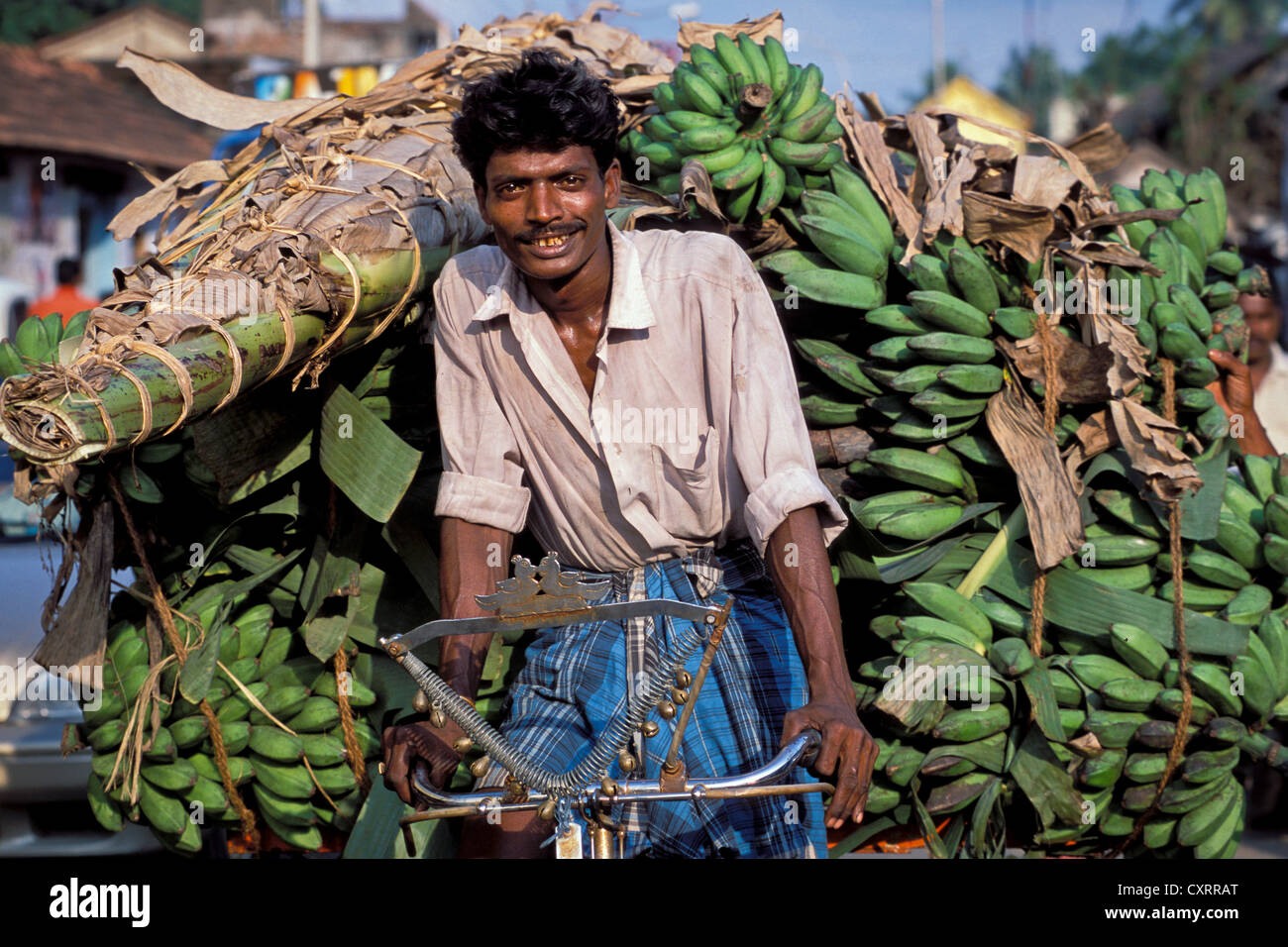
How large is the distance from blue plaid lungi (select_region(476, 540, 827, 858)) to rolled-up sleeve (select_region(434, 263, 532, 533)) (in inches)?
8.7

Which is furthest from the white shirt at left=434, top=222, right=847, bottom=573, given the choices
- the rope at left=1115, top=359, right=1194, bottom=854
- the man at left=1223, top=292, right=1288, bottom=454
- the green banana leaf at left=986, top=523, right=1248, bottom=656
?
the man at left=1223, top=292, right=1288, bottom=454

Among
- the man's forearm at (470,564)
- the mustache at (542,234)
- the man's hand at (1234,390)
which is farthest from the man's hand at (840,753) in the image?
the man's hand at (1234,390)

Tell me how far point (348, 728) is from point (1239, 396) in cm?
263

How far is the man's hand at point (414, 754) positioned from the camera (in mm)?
1910

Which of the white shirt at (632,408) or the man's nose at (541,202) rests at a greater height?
the man's nose at (541,202)

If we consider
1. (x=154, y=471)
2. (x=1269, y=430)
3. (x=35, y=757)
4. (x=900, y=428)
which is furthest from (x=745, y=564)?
(x=1269, y=430)

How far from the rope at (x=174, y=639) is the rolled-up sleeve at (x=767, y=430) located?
1.24 metres

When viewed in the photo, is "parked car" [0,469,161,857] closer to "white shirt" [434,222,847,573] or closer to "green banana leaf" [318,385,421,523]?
"green banana leaf" [318,385,421,523]

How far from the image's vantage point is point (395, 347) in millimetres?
2805

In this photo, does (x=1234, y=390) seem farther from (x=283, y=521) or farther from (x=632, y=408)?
(x=283, y=521)

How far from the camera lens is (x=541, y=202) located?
6.92 feet

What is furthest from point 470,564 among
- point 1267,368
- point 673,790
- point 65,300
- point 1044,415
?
point 65,300

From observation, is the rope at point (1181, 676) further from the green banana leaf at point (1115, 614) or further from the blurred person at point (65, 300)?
the blurred person at point (65, 300)

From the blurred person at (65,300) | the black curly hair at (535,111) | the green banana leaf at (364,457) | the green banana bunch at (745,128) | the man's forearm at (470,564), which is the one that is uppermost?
the blurred person at (65,300)
